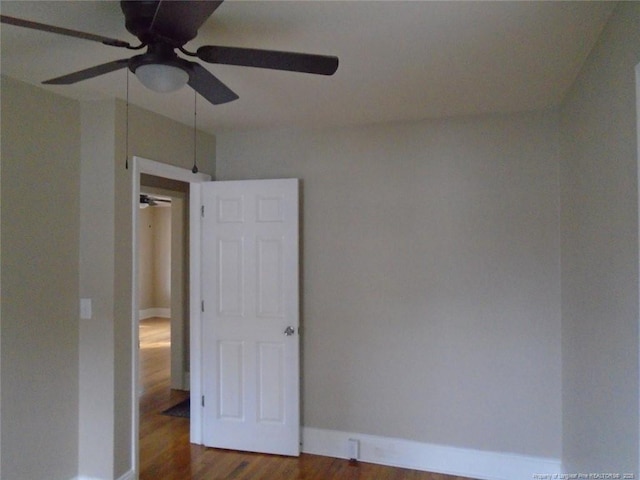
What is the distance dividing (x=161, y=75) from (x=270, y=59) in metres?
0.39

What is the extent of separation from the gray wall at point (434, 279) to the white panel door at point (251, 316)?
0.61 feet

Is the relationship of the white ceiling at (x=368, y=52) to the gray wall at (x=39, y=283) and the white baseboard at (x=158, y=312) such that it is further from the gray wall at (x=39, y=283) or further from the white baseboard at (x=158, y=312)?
the white baseboard at (x=158, y=312)

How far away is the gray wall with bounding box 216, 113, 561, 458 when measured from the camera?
2857mm

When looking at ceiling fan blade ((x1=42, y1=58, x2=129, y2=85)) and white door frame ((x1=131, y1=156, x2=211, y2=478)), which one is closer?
ceiling fan blade ((x1=42, y1=58, x2=129, y2=85))

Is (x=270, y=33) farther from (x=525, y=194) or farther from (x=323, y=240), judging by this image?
(x=525, y=194)

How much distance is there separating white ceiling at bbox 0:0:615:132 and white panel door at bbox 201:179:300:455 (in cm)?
72

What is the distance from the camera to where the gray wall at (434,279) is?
2857mm

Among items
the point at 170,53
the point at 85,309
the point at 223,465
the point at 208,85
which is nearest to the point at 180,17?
the point at 170,53

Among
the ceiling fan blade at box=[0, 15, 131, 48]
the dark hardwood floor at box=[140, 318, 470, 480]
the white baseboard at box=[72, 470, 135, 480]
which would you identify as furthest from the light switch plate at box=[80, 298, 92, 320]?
the ceiling fan blade at box=[0, 15, 131, 48]

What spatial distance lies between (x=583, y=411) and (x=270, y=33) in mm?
2448

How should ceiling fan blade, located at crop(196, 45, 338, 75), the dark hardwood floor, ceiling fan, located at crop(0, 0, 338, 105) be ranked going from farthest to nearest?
the dark hardwood floor → ceiling fan blade, located at crop(196, 45, 338, 75) → ceiling fan, located at crop(0, 0, 338, 105)

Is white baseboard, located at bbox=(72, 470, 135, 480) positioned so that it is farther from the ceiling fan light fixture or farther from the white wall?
the ceiling fan light fixture

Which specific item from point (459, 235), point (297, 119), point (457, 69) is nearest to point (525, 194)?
point (459, 235)

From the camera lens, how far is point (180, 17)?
4.26 ft
